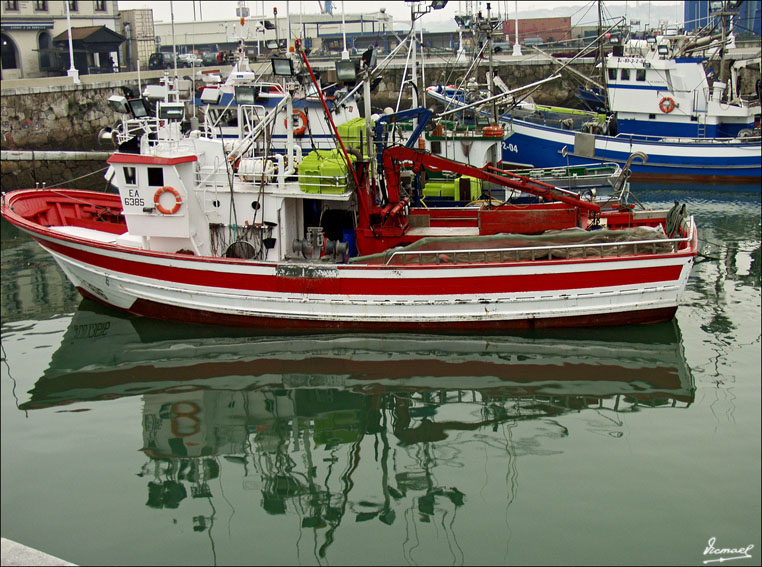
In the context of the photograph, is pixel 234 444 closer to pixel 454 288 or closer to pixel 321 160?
pixel 454 288

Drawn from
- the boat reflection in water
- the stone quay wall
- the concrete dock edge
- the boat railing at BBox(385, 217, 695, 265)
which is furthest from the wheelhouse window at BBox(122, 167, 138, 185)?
the stone quay wall

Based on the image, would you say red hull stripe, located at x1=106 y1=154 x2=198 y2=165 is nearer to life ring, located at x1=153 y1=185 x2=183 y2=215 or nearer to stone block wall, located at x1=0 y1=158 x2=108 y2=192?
life ring, located at x1=153 y1=185 x2=183 y2=215

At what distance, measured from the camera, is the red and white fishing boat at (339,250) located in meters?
11.3

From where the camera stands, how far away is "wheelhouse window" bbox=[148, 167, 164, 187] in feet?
39.0

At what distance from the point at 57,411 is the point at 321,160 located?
5253mm

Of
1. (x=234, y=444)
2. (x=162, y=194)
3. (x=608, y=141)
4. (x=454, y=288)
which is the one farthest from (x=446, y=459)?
(x=608, y=141)

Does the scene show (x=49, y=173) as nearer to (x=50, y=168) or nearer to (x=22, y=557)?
(x=50, y=168)

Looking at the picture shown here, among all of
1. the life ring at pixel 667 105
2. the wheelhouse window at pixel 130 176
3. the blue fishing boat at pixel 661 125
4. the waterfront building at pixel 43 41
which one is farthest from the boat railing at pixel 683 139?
the waterfront building at pixel 43 41

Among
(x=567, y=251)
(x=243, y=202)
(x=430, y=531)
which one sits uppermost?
(x=243, y=202)

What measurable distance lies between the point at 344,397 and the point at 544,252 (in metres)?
3.70

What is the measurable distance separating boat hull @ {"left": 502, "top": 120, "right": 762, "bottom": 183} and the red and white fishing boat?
41.4ft

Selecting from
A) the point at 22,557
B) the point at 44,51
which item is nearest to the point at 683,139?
the point at 22,557

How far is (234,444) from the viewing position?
9016mm

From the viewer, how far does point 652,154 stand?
83.7 feet
